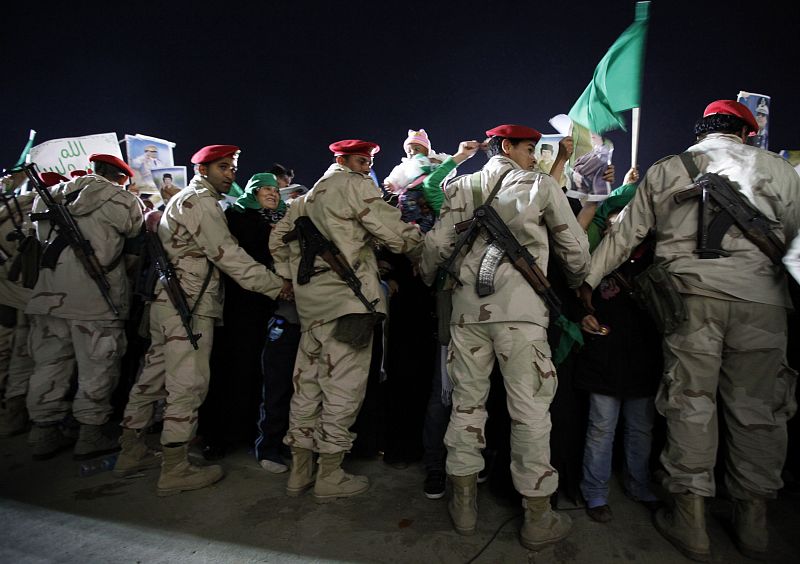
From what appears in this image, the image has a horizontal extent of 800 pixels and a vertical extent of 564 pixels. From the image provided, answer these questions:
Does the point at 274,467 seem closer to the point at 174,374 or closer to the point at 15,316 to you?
the point at 174,374

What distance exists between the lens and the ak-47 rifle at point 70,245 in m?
2.86

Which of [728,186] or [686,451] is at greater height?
[728,186]

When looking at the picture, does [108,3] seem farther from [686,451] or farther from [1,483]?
[686,451]

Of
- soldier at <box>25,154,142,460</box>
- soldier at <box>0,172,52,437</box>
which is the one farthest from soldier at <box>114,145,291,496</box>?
soldier at <box>0,172,52,437</box>

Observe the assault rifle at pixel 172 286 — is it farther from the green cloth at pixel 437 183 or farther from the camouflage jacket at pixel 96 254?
the green cloth at pixel 437 183

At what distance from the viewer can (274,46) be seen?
236 inches

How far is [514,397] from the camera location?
1.97 m

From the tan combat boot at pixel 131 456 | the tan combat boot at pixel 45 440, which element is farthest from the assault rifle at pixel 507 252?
the tan combat boot at pixel 45 440

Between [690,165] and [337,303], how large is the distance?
1.88 meters

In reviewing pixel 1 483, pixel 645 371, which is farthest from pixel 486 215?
pixel 1 483

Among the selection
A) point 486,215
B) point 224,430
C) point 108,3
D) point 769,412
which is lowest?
point 224,430

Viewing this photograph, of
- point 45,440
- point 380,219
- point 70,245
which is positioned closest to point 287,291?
point 380,219

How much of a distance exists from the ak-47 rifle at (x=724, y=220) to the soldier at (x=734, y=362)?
0.6 inches

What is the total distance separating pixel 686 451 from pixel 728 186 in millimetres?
1191
